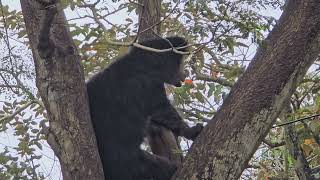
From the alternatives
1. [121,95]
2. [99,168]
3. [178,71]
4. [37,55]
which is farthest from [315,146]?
[37,55]

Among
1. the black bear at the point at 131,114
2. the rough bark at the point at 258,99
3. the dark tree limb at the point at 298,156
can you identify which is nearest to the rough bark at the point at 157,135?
the black bear at the point at 131,114

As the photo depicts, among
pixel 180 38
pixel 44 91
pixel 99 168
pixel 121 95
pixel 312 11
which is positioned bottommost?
pixel 99 168

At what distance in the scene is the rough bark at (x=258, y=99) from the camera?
2.68 metres

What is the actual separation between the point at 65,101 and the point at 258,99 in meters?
0.91

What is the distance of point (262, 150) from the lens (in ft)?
17.5

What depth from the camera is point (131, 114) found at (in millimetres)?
3822

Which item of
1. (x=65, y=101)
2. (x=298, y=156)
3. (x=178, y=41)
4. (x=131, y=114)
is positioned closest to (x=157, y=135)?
(x=131, y=114)

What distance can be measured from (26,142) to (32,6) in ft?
6.97

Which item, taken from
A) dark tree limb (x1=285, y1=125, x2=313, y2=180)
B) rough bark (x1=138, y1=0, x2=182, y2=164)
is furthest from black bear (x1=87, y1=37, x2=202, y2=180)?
dark tree limb (x1=285, y1=125, x2=313, y2=180)

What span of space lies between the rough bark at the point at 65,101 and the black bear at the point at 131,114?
756 millimetres

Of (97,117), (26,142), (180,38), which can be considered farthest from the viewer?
(26,142)

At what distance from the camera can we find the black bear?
368cm

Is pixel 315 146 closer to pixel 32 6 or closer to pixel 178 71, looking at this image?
pixel 178 71

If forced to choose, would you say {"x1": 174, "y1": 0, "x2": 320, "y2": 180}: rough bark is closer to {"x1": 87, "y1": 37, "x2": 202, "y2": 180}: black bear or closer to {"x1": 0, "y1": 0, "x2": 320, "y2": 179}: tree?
{"x1": 0, "y1": 0, "x2": 320, "y2": 179}: tree
